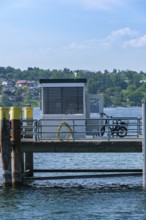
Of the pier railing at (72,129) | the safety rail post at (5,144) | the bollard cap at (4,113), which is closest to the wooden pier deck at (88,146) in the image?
the pier railing at (72,129)

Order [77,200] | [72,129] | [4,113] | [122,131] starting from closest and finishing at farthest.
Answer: [77,200]
[4,113]
[122,131]
[72,129]

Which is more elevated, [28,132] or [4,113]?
[4,113]

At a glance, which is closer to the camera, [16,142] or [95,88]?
[16,142]

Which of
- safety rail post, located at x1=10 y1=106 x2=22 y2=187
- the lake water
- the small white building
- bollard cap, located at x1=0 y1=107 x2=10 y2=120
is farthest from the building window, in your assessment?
bollard cap, located at x1=0 y1=107 x2=10 y2=120

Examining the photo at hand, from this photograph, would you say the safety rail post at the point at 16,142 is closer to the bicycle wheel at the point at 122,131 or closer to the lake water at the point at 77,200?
the lake water at the point at 77,200

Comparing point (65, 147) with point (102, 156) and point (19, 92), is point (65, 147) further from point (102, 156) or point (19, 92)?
point (19, 92)

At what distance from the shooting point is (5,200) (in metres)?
31.9

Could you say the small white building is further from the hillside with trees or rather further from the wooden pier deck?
the hillside with trees

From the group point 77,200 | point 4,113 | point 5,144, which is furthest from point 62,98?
point 77,200

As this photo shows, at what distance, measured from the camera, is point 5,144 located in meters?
33.5

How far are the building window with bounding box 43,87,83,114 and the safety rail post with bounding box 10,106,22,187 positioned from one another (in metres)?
5.17

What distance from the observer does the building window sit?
127ft

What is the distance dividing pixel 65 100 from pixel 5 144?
619 centimetres

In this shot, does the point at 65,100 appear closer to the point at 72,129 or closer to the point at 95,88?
the point at 72,129
